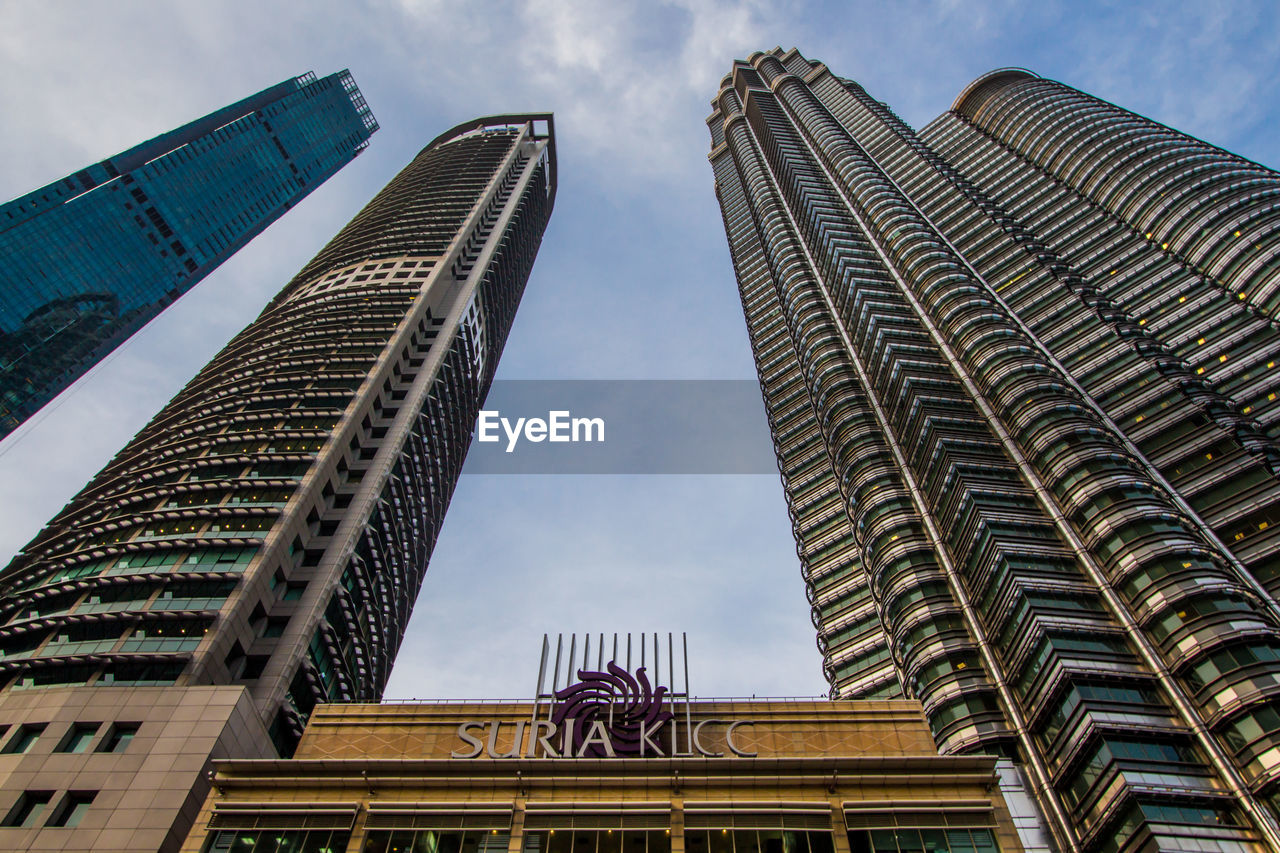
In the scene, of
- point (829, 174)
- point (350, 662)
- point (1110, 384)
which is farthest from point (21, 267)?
point (1110, 384)

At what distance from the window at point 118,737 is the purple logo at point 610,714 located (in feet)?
85.1

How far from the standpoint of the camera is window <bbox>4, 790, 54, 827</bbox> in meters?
45.6

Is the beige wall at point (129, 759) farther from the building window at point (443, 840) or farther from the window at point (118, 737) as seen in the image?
the building window at point (443, 840)

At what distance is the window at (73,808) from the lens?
45.4 meters

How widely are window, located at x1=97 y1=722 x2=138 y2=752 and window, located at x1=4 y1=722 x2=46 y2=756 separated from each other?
4.13m

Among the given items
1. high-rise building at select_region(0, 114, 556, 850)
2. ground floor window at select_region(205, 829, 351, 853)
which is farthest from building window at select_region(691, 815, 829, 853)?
high-rise building at select_region(0, 114, 556, 850)

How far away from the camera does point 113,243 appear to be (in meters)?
152

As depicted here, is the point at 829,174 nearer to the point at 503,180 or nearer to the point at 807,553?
the point at 503,180

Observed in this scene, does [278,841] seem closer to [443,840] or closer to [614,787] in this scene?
[443,840]

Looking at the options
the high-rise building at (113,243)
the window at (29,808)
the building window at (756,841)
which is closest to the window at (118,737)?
the window at (29,808)

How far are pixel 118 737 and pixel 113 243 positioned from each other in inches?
5094

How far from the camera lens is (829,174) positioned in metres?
160

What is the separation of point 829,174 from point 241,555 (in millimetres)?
126736

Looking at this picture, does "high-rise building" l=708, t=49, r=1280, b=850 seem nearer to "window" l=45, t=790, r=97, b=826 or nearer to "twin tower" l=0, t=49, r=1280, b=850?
"twin tower" l=0, t=49, r=1280, b=850
